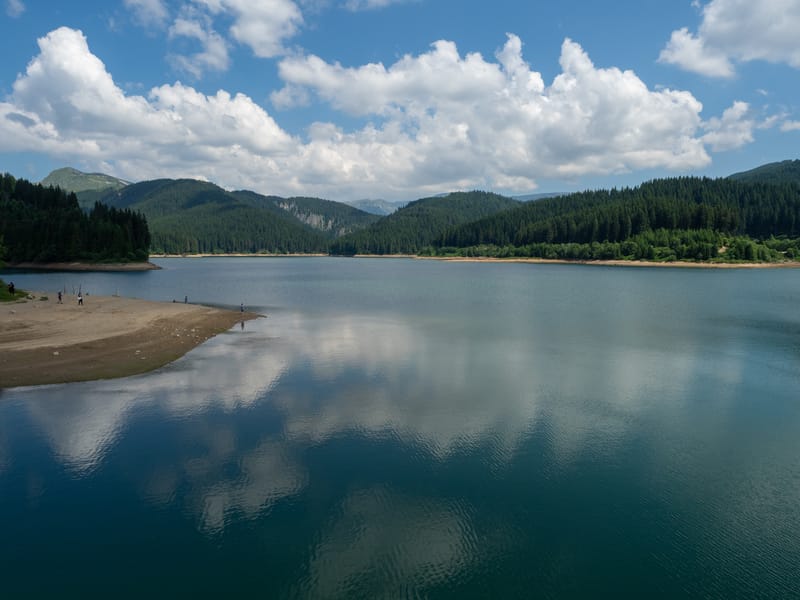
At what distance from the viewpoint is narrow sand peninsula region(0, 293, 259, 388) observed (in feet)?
103

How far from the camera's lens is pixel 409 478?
60.6ft

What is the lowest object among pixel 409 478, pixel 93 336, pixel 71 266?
pixel 409 478

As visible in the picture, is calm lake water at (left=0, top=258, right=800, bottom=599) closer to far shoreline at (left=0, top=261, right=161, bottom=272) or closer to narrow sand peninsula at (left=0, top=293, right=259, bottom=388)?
narrow sand peninsula at (left=0, top=293, right=259, bottom=388)

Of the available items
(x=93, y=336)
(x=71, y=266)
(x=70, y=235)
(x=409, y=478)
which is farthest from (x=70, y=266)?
(x=409, y=478)

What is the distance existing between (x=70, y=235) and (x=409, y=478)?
537ft

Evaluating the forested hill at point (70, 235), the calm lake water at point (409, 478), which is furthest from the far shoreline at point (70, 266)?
the calm lake water at point (409, 478)

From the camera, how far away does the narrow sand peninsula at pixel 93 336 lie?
31484 millimetres

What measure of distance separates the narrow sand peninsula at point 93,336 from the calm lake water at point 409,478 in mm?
2588

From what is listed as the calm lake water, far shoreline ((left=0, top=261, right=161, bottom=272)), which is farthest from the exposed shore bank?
the calm lake water

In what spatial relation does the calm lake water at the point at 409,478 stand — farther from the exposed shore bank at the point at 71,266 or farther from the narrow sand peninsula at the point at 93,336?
the exposed shore bank at the point at 71,266

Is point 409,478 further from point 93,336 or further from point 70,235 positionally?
point 70,235

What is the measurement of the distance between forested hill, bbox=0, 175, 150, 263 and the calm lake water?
454 feet

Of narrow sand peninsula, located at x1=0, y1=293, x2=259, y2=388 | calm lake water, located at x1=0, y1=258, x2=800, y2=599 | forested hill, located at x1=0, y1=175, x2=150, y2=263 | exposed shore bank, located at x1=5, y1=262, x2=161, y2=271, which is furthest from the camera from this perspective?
exposed shore bank, located at x1=5, y1=262, x2=161, y2=271

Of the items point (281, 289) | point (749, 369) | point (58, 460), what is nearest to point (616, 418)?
point (749, 369)
